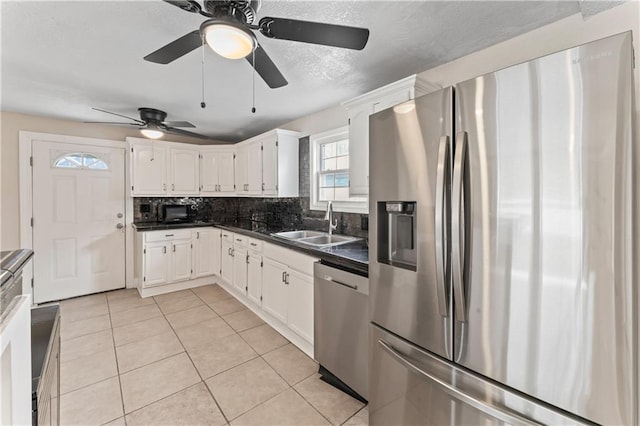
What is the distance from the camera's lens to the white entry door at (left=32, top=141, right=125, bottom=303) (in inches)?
137

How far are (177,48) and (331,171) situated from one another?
204 cm

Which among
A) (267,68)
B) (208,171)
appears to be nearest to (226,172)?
(208,171)

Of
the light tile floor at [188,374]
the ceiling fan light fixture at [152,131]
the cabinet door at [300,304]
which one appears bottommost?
the light tile floor at [188,374]

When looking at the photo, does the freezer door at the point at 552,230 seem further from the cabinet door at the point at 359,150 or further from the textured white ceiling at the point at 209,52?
the cabinet door at the point at 359,150

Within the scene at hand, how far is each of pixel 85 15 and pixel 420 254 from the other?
7.52ft

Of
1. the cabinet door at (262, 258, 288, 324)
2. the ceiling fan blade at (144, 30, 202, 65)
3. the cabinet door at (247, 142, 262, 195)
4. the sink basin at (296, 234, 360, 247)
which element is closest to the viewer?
the ceiling fan blade at (144, 30, 202, 65)

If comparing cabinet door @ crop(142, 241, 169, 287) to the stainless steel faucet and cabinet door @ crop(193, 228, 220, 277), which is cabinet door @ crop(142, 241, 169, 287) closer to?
cabinet door @ crop(193, 228, 220, 277)

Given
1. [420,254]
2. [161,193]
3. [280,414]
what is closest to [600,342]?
[420,254]

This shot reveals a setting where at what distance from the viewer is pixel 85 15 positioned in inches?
62.3

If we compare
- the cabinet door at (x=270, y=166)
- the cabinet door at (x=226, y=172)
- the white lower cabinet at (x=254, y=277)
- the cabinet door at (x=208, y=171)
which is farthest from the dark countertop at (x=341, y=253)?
the cabinet door at (x=208, y=171)

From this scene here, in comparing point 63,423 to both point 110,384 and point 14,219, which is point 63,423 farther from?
point 14,219

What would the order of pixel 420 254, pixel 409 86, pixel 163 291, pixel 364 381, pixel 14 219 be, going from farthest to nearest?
pixel 163 291, pixel 14 219, pixel 409 86, pixel 364 381, pixel 420 254

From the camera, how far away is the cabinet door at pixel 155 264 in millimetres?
3617

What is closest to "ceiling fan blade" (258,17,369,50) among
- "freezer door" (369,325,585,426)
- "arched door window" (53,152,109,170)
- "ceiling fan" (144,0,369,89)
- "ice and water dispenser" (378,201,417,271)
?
"ceiling fan" (144,0,369,89)
